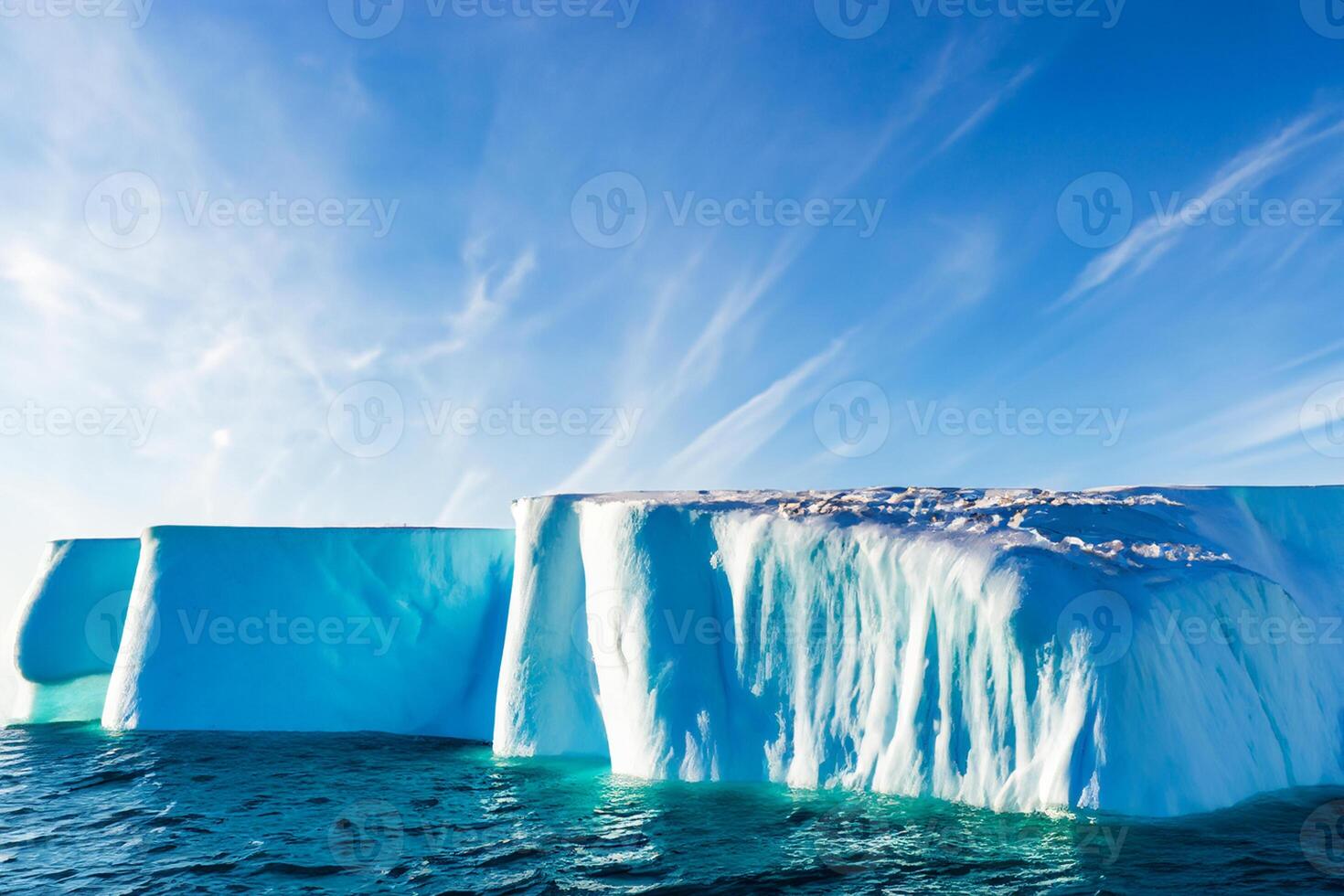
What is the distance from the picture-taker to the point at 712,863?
7703 millimetres

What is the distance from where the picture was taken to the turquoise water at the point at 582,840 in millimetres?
7164

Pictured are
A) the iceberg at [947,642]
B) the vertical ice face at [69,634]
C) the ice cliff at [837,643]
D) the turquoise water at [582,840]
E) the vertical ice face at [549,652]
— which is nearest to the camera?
the turquoise water at [582,840]

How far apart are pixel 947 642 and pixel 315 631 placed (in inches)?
508

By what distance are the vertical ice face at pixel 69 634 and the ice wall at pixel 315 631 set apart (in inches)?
130

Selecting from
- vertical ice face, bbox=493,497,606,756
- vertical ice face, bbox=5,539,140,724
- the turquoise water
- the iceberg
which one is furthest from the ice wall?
the turquoise water

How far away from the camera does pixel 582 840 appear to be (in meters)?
8.59

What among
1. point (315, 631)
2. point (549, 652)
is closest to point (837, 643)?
point (549, 652)

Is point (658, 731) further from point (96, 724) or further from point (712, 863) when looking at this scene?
Result: point (96, 724)

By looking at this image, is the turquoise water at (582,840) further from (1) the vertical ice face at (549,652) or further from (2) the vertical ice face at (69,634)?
(2) the vertical ice face at (69,634)

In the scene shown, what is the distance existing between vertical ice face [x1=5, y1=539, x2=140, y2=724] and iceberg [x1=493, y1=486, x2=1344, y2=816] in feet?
40.3

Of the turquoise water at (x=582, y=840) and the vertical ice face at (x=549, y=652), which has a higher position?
the vertical ice face at (x=549, y=652)

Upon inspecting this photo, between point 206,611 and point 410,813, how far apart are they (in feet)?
31.2

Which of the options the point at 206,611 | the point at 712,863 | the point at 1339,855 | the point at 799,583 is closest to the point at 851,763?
the point at 799,583

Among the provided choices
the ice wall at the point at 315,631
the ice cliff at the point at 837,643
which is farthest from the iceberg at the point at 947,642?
the ice wall at the point at 315,631
